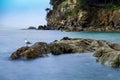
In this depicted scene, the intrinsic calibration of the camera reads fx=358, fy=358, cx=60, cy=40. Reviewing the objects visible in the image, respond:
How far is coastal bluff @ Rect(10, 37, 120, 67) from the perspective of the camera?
5002 cm

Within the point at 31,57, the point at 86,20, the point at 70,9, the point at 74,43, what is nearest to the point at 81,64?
the point at 31,57

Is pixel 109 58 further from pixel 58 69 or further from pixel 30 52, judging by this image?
pixel 30 52

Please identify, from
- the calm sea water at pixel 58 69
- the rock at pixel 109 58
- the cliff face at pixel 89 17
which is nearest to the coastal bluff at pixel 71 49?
the rock at pixel 109 58

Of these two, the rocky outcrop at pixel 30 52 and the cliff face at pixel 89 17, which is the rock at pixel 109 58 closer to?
the rocky outcrop at pixel 30 52

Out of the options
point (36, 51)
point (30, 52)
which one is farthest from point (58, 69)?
point (36, 51)

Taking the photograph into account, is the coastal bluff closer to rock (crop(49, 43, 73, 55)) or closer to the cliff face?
rock (crop(49, 43, 73, 55))

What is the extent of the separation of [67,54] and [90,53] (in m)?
3.83

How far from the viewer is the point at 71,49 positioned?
201 ft

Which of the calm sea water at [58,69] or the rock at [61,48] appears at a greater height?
the rock at [61,48]

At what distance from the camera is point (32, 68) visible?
159 feet

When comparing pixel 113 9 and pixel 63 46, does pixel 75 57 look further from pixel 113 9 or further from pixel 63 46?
pixel 113 9

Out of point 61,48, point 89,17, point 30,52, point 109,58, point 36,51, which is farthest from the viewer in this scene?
point 89,17

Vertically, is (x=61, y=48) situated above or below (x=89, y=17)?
below

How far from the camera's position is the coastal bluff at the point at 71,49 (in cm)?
5002
